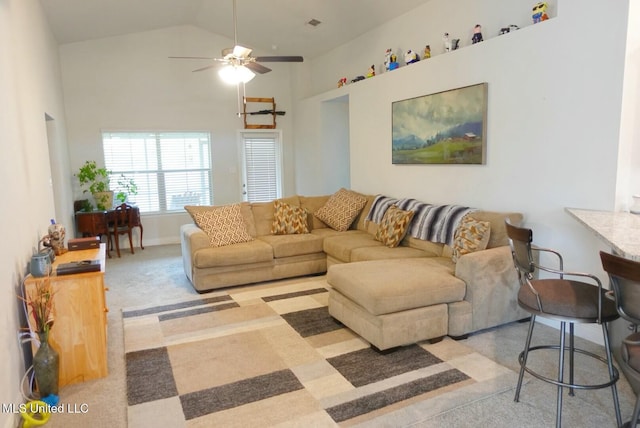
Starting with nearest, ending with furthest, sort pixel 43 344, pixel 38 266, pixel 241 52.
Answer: pixel 43 344 → pixel 38 266 → pixel 241 52

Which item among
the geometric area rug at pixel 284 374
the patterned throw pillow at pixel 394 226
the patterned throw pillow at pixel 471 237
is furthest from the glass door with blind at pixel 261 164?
the patterned throw pillow at pixel 471 237

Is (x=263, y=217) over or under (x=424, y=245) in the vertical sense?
over

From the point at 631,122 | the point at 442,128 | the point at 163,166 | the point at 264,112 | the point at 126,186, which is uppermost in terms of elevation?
the point at 264,112

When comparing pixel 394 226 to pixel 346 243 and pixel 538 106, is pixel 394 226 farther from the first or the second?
pixel 538 106

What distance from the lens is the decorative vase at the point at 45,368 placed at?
8.16 feet

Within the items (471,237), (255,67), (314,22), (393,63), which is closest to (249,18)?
(314,22)

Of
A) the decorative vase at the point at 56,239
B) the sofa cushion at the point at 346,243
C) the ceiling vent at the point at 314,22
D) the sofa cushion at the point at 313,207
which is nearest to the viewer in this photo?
the decorative vase at the point at 56,239

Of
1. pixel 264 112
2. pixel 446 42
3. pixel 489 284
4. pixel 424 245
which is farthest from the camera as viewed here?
pixel 264 112

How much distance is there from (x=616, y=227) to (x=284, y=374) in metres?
2.20

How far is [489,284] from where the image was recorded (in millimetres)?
3256

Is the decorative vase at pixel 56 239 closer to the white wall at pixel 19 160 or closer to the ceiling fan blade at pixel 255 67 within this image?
the white wall at pixel 19 160

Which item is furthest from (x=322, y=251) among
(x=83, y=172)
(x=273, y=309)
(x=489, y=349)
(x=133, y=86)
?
(x=133, y=86)

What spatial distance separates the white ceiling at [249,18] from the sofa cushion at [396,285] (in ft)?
10.6

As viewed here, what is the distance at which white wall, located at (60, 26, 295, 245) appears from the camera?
6645 millimetres
